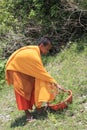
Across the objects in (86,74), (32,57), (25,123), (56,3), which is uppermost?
(56,3)

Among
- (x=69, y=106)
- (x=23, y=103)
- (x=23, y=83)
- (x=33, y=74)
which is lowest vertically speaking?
(x=69, y=106)

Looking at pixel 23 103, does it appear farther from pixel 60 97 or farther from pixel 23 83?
pixel 60 97

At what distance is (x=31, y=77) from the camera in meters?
7.43

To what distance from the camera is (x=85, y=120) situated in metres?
6.80

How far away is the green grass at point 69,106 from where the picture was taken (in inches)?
274

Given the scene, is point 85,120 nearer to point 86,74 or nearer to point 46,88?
point 46,88

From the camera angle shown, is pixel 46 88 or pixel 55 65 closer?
pixel 46 88

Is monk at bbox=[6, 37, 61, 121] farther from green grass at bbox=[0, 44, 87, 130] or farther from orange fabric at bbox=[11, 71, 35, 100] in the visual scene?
green grass at bbox=[0, 44, 87, 130]

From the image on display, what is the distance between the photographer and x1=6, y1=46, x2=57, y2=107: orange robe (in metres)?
7.19

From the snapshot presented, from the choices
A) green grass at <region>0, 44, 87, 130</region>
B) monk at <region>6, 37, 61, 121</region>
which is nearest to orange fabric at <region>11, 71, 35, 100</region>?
monk at <region>6, 37, 61, 121</region>

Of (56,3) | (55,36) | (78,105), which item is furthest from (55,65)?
(78,105)

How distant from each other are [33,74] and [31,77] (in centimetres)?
21

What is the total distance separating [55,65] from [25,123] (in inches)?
114

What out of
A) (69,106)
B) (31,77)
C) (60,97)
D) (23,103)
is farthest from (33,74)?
(69,106)
